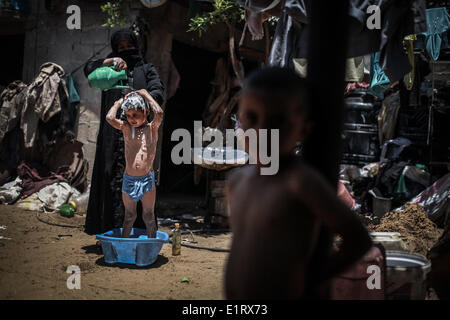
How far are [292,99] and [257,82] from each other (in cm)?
14

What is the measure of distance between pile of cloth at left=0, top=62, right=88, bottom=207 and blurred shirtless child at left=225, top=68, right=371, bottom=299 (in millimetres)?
6710

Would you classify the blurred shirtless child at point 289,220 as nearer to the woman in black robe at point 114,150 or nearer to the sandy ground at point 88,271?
the sandy ground at point 88,271

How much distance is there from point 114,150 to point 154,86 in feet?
2.99

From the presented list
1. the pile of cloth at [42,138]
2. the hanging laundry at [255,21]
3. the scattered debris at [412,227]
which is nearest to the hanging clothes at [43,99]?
the pile of cloth at [42,138]

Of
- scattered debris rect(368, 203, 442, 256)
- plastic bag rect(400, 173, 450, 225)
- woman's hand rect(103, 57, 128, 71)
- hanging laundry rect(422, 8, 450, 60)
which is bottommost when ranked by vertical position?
scattered debris rect(368, 203, 442, 256)

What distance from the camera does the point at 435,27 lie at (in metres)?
6.28

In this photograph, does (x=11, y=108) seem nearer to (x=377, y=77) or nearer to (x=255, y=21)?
(x=255, y=21)

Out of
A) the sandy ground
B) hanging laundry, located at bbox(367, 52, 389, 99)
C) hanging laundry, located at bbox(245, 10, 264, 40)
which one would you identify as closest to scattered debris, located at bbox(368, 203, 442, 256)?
hanging laundry, located at bbox(367, 52, 389, 99)

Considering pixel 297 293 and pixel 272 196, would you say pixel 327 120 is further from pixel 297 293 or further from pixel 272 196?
pixel 297 293

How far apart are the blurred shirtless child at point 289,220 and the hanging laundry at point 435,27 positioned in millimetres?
5976

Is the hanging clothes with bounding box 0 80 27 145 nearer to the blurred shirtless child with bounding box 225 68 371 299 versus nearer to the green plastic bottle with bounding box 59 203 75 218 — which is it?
the green plastic bottle with bounding box 59 203 75 218

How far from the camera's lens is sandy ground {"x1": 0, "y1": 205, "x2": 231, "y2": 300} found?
3.24 meters

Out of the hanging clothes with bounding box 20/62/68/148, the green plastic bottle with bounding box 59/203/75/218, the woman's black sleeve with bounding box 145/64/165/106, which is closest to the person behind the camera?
the woman's black sleeve with bounding box 145/64/165/106
